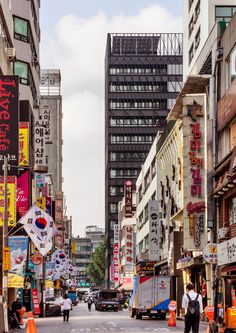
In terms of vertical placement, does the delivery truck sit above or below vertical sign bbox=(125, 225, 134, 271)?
below

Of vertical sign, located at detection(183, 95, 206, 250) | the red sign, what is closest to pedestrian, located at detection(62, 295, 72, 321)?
the red sign

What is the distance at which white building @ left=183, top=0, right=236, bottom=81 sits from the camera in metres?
66.0

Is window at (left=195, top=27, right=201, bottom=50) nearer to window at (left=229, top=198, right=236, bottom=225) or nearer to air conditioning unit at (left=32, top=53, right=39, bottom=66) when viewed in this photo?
air conditioning unit at (left=32, top=53, right=39, bottom=66)

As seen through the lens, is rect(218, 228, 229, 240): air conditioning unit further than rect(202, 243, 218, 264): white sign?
Yes

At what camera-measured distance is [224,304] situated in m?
27.4

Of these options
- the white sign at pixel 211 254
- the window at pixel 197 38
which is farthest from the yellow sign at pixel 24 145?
the white sign at pixel 211 254

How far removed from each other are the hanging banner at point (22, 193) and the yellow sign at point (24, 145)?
4.48 meters

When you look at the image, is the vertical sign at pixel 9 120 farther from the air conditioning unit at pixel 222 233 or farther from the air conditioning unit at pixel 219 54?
the air conditioning unit at pixel 219 54

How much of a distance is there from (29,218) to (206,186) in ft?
60.6

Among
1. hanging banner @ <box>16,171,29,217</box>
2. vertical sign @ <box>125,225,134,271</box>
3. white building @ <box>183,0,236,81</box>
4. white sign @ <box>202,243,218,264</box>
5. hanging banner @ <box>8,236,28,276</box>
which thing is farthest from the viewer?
vertical sign @ <box>125,225,134,271</box>

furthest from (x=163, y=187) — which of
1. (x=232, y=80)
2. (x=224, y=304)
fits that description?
(x=224, y=304)

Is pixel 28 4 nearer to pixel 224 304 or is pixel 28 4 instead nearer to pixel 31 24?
pixel 31 24

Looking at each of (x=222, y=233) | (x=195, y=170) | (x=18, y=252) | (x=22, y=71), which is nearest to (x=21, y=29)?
(x=22, y=71)

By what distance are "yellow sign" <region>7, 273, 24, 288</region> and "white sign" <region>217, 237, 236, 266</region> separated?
1154 cm
